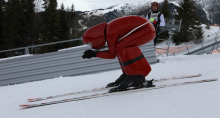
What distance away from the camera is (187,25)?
1171 inches

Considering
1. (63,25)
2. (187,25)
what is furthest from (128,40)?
(187,25)

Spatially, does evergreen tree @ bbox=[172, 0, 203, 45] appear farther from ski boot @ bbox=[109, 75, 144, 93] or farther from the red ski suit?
ski boot @ bbox=[109, 75, 144, 93]

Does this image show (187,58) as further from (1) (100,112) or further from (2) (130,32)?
(1) (100,112)

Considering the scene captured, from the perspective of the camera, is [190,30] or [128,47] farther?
[190,30]

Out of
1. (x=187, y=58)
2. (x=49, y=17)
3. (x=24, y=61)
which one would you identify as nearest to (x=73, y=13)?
(x=49, y=17)

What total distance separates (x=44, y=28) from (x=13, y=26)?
416cm

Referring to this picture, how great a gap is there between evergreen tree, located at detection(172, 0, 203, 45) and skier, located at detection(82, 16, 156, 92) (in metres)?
29.8

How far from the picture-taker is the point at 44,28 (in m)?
24.1

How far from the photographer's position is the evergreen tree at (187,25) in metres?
29.3

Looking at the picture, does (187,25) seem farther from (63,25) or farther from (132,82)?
(132,82)

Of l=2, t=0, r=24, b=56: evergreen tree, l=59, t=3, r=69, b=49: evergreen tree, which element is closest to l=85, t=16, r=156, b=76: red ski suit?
l=2, t=0, r=24, b=56: evergreen tree

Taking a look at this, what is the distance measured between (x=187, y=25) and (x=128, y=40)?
31721mm

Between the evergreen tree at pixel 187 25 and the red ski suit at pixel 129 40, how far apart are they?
29.8 meters

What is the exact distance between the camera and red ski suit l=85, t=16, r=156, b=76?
90.8 inches
